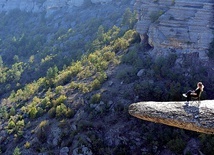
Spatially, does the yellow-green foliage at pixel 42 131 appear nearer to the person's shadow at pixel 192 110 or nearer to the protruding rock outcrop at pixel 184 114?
the protruding rock outcrop at pixel 184 114

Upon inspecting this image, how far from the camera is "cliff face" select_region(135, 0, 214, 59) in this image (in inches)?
1090

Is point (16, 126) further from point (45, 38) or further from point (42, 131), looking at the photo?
point (45, 38)

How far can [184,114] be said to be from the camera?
805 centimetres

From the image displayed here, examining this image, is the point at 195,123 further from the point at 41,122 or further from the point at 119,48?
the point at 119,48

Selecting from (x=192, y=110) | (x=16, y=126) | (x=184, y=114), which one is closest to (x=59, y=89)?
(x=16, y=126)

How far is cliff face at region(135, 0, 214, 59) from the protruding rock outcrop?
64.4ft

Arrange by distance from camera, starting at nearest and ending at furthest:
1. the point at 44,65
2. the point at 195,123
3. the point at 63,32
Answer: the point at 195,123 → the point at 44,65 → the point at 63,32

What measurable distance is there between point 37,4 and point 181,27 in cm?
5126

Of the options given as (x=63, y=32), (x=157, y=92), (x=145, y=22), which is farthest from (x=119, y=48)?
(x=63, y=32)

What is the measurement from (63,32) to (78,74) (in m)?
24.6

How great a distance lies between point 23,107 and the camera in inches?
1171

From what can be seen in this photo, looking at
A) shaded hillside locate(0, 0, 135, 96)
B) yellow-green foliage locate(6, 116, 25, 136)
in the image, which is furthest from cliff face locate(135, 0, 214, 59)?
yellow-green foliage locate(6, 116, 25, 136)

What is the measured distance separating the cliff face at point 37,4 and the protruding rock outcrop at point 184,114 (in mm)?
54897

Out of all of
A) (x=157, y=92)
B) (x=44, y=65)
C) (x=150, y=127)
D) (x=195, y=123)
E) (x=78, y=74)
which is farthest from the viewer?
(x=44, y=65)
